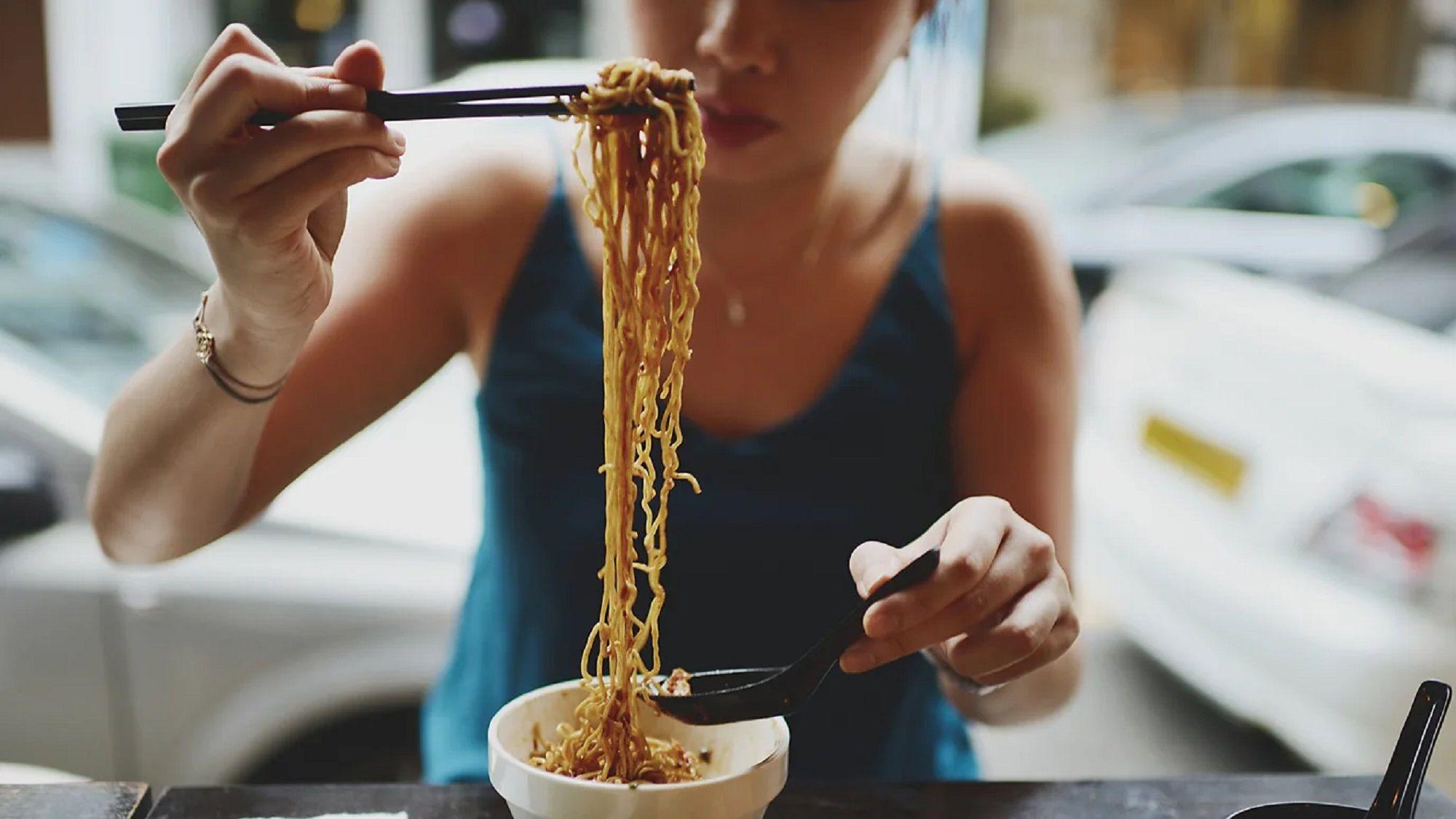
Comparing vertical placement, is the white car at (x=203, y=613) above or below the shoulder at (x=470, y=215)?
below

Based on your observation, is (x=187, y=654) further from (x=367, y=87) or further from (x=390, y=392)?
→ (x=367, y=87)

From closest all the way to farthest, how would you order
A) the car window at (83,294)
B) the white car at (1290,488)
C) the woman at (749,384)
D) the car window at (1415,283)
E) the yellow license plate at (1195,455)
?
the woman at (749,384), the white car at (1290,488), the car window at (83,294), the yellow license plate at (1195,455), the car window at (1415,283)

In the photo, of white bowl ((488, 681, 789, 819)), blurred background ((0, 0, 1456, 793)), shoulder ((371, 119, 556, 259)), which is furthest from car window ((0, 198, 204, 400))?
white bowl ((488, 681, 789, 819))

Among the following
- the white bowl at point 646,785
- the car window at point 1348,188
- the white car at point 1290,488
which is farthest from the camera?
the car window at point 1348,188

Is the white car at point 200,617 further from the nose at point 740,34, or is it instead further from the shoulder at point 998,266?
the nose at point 740,34

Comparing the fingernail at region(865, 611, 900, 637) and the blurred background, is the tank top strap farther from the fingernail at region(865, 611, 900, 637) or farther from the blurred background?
the fingernail at region(865, 611, 900, 637)

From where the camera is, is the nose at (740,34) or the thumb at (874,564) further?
the nose at (740,34)

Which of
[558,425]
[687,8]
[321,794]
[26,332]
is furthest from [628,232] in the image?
[26,332]

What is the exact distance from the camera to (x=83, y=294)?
3.13 metres

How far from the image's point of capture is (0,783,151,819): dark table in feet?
4.15

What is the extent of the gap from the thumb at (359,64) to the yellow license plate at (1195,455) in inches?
111

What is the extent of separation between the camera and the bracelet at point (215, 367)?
4.25 feet

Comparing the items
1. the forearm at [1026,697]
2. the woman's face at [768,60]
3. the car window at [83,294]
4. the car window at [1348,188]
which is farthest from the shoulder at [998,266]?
the car window at [1348,188]

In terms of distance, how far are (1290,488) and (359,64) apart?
276cm
